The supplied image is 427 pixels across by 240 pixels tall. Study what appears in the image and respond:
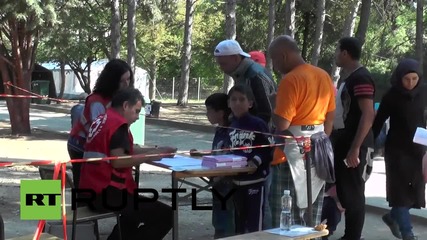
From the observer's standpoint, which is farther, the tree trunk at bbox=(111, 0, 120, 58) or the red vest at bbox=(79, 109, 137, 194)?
the tree trunk at bbox=(111, 0, 120, 58)

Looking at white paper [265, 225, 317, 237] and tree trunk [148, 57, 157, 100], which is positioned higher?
tree trunk [148, 57, 157, 100]

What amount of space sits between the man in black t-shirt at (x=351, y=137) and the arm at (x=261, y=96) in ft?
1.99

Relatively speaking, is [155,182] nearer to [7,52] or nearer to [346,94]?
[346,94]

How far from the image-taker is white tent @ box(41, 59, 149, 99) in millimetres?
44312

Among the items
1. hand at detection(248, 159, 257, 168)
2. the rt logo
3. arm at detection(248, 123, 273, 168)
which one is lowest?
the rt logo

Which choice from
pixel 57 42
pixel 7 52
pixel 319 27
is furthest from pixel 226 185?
pixel 319 27

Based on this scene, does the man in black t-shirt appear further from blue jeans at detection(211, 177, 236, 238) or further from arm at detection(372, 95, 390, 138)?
blue jeans at detection(211, 177, 236, 238)

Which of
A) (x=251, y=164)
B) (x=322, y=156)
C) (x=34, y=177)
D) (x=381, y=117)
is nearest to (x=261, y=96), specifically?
(x=251, y=164)

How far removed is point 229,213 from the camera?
19.4 ft

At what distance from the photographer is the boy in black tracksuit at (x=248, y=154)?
211 inches

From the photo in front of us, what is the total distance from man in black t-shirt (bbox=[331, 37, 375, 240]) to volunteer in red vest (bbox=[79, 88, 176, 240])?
5.07 ft

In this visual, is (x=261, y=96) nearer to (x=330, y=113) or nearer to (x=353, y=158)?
(x=330, y=113)

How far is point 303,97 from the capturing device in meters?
4.84

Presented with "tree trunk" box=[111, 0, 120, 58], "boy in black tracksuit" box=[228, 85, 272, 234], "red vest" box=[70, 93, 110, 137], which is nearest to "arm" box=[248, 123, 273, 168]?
"boy in black tracksuit" box=[228, 85, 272, 234]
